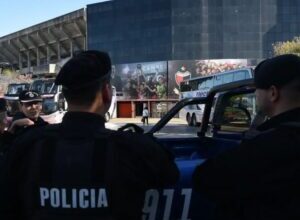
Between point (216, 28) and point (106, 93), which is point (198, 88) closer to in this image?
point (216, 28)

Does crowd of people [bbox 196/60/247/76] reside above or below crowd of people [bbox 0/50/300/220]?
above

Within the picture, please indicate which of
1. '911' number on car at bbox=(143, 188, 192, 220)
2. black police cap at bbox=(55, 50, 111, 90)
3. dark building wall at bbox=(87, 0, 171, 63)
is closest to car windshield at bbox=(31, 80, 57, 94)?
'911' number on car at bbox=(143, 188, 192, 220)

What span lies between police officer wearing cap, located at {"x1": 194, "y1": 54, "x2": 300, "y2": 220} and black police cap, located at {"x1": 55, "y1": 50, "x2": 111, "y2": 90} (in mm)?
546

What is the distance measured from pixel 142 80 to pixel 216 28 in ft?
32.1

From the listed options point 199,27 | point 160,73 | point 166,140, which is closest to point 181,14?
point 199,27

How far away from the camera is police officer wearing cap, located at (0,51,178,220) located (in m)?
2.03

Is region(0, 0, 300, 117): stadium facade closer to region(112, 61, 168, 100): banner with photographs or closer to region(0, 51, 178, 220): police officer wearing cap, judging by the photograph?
region(112, 61, 168, 100): banner with photographs

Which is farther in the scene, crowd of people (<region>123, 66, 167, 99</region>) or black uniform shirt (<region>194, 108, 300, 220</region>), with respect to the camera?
crowd of people (<region>123, 66, 167, 99</region>)

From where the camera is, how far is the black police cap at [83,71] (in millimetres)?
2131

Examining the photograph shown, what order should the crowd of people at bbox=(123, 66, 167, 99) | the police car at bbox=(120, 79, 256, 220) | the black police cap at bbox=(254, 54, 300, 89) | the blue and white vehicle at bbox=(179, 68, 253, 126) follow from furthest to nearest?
the crowd of people at bbox=(123, 66, 167, 99), the blue and white vehicle at bbox=(179, 68, 253, 126), the police car at bbox=(120, 79, 256, 220), the black police cap at bbox=(254, 54, 300, 89)

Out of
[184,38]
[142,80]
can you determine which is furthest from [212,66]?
[142,80]

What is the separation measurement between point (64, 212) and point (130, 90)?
56961 millimetres

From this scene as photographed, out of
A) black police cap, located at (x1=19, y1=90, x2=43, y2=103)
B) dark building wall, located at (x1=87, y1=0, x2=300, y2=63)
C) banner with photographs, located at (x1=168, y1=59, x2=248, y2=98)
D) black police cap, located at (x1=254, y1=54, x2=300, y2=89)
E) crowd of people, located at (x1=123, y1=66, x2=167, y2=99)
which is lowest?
crowd of people, located at (x1=123, y1=66, x2=167, y2=99)

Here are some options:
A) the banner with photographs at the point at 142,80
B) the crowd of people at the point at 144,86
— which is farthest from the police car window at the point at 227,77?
the crowd of people at the point at 144,86
